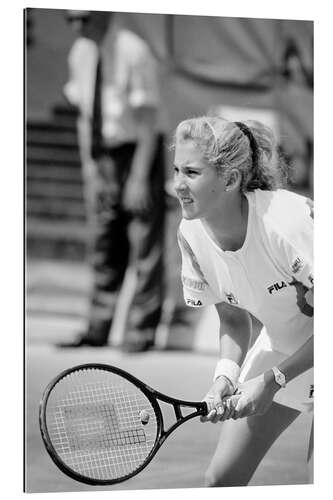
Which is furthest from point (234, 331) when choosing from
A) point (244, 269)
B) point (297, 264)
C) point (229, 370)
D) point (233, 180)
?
point (233, 180)

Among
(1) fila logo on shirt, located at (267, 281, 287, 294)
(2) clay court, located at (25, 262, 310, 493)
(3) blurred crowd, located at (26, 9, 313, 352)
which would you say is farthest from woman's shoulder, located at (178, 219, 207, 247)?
(2) clay court, located at (25, 262, 310, 493)

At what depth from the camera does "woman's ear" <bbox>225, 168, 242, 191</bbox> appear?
4.97 meters

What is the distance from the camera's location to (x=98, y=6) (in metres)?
5.00

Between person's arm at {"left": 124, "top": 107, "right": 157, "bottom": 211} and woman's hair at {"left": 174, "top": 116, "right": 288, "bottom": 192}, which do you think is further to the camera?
person's arm at {"left": 124, "top": 107, "right": 157, "bottom": 211}

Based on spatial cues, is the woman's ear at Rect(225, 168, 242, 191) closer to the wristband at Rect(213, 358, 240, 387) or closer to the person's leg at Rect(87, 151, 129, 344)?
the person's leg at Rect(87, 151, 129, 344)

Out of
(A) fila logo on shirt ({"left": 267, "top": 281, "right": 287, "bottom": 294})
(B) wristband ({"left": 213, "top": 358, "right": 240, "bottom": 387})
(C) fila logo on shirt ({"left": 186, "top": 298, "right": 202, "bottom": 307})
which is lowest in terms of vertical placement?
(B) wristband ({"left": 213, "top": 358, "right": 240, "bottom": 387})

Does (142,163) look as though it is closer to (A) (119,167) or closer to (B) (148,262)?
(A) (119,167)

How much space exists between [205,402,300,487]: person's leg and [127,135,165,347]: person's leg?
1.80 feet

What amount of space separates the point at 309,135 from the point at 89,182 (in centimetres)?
104

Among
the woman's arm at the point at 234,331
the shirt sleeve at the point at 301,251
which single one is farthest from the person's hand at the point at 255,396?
the shirt sleeve at the point at 301,251

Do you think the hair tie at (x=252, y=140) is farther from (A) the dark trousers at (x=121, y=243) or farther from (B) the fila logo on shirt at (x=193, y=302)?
(B) the fila logo on shirt at (x=193, y=302)
